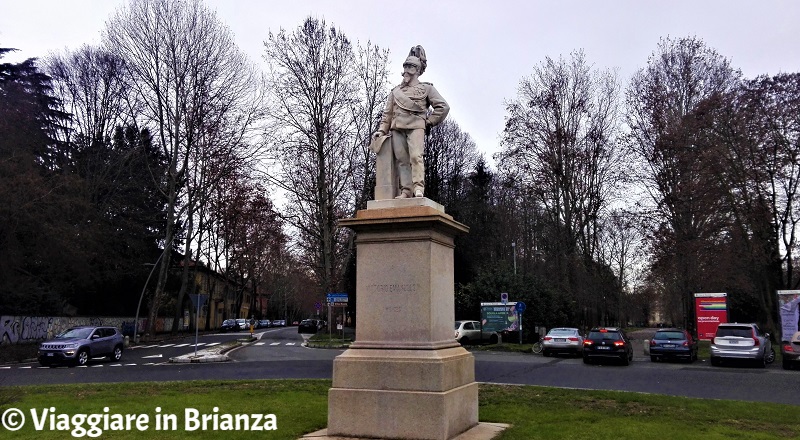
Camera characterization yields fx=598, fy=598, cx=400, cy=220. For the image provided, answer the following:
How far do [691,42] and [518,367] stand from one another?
25.3 meters

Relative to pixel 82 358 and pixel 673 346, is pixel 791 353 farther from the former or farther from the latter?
pixel 82 358

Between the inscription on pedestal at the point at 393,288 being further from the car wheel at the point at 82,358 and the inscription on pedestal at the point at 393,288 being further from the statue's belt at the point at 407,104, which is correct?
the car wheel at the point at 82,358

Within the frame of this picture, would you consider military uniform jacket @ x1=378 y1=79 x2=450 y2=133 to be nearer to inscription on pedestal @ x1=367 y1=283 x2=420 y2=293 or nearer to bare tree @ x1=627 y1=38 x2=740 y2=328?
inscription on pedestal @ x1=367 y1=283 x2=420 y2=293

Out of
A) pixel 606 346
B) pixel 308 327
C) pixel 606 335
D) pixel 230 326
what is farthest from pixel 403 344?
pixel 230 326

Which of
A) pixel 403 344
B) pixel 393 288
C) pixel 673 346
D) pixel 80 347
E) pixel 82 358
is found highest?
pixel 393 288

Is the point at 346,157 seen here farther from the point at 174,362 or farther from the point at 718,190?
the point at 718,190

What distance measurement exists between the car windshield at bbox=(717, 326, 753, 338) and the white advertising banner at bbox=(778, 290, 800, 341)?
16.9ft

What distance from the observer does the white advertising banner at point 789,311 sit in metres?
26.2

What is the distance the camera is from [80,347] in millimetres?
22922

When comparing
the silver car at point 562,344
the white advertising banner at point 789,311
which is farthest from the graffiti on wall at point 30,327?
the white advertising banner at point 789,311

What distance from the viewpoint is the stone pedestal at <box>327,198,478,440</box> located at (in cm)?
705

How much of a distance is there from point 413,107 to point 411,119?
0.17 meters

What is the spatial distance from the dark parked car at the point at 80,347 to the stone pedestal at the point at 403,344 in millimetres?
19208

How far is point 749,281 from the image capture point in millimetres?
36344
